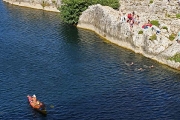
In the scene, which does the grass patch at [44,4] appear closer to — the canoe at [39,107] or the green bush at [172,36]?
the green bush at [172,36]

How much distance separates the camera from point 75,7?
457 ft

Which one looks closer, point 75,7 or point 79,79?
point 79,79

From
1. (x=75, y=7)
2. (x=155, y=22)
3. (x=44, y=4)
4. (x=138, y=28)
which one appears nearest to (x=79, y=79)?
(x=138, y=28)

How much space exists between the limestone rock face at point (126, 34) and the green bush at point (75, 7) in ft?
6.91

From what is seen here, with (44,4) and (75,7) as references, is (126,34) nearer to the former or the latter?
(75,7)

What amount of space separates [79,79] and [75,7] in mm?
43197

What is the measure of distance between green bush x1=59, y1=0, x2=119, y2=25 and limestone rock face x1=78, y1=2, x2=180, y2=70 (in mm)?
2105

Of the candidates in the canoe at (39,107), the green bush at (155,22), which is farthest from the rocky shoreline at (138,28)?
the canoe at (39,107)

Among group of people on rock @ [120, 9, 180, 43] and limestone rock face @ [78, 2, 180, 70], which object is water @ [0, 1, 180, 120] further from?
group of people on rock @ [120, 9, 180, 43]

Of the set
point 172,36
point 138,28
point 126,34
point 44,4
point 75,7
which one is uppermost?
point 75,7

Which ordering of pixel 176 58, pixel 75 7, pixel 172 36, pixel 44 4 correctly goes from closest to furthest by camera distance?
1. pixel 176 58
2. pixel 172 36
3. pixel 75 7
4. pixel 44 4

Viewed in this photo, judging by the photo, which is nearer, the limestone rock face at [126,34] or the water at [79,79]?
the water at [79,79]

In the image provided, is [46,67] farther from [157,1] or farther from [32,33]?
[157,1]

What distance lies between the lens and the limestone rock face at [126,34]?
366 feet
